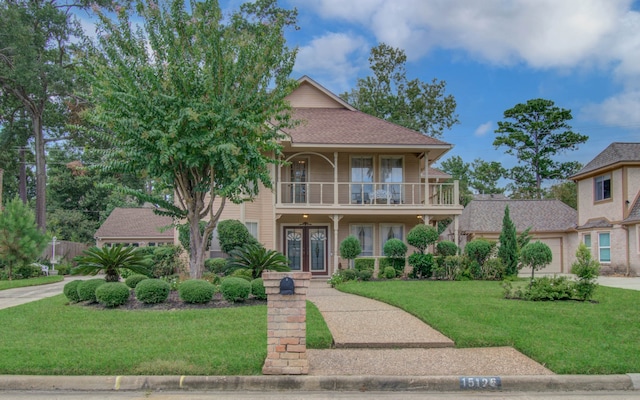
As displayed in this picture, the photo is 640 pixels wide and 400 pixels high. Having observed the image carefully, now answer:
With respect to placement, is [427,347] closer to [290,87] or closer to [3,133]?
[290,87]

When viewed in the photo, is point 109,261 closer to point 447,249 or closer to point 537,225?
point 447,249

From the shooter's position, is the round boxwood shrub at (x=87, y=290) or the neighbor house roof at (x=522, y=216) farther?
the neighbor house roof at (x=522, y=216)

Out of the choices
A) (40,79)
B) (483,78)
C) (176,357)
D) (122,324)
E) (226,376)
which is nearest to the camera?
(226,376)

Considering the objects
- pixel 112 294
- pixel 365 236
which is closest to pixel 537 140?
pixel 365 236

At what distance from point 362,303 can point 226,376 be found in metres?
6.63

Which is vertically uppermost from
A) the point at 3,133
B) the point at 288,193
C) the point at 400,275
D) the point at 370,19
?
the point at 370,19

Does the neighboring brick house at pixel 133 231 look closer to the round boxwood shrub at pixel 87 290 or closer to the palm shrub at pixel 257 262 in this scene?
the palm shrub at pixel 257 262

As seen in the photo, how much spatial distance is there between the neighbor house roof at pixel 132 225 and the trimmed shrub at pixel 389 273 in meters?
21.6

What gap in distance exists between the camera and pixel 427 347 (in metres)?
7.82

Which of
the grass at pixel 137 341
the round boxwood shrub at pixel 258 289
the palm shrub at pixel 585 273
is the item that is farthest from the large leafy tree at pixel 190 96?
the palm shrub at pixel 585 273

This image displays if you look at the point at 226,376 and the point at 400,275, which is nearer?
the point at 226,376

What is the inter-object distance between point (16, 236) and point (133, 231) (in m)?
16.3

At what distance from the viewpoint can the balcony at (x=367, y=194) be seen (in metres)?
20.6

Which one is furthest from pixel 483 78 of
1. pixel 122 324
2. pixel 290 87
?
pixel 122 324
